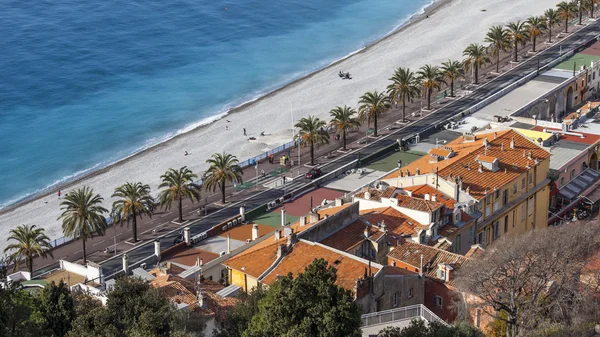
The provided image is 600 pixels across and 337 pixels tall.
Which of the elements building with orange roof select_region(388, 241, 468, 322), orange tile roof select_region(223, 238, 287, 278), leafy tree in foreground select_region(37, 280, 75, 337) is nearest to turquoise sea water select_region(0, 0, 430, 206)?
orange tile roof select_region(223, 238, 287, 278)

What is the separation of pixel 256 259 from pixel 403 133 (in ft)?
169

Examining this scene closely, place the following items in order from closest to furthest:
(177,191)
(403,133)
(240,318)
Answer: (240,318)
(177,191)
(403,133)

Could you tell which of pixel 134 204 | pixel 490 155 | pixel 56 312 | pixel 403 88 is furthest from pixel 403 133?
pixel 56 312

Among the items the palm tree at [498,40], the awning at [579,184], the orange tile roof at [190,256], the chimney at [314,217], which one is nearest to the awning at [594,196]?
the awning at [579,184]

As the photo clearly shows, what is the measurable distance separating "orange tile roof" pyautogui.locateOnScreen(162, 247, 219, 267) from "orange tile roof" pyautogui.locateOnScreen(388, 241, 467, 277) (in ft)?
53.5

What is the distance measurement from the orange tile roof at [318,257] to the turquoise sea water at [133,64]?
194 ft

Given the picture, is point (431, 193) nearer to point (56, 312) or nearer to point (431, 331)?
point (431, 331)

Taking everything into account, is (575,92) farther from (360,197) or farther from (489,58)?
(360,197)

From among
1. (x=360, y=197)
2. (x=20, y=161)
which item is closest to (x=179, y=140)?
(x=20, y=161)

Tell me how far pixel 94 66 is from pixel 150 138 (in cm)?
3604

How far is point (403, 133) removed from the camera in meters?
106

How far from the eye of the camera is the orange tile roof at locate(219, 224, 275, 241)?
72562mm

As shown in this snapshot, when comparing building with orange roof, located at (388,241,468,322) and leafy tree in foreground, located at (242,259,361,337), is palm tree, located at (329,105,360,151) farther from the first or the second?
leafy tree in foreground, located at (242,259,361,337)

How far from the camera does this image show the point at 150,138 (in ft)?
398
